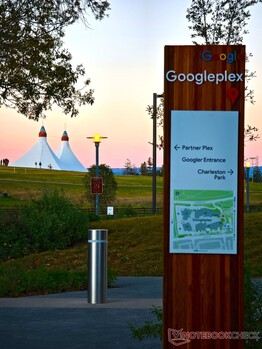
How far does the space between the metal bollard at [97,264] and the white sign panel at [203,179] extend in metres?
5.92

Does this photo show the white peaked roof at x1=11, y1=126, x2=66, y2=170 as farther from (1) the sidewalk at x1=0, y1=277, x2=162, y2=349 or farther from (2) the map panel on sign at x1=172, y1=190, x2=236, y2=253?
(2) the map panel on sign at x1=172, y1=190, x2=236, y2=253

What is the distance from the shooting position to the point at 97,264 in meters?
13.3

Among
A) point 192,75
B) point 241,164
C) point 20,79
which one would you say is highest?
point 20,79

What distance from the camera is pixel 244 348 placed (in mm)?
7641

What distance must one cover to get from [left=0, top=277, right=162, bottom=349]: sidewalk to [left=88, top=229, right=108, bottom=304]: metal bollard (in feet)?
0.60

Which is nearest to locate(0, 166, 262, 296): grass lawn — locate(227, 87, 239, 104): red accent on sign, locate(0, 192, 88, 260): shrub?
locate(0, 192, 88, 260): shrub

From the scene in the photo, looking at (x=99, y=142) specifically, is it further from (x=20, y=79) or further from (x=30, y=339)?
(x=30, y=339)

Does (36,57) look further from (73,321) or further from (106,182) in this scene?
(106,182)

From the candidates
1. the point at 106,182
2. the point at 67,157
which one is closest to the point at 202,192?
the point at 106,182

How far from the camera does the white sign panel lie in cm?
718

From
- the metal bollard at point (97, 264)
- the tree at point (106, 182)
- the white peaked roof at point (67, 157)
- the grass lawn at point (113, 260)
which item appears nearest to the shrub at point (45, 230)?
the grass lawn at point (113, 260)

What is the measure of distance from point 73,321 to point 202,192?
184 inches

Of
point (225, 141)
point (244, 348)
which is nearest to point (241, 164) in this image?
point (225, 141)

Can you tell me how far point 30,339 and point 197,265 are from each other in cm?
332
